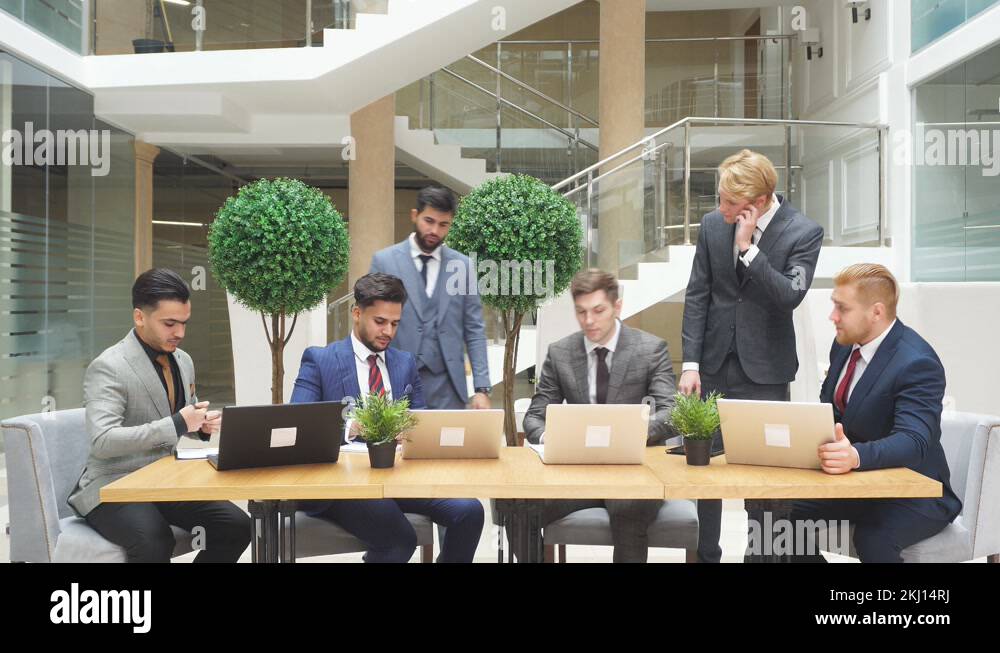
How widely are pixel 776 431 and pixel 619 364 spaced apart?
82 centimetres

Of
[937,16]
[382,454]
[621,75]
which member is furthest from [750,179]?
[621,75]

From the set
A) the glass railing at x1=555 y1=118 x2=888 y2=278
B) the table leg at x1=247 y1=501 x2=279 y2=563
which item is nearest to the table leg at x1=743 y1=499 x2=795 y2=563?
the table leg at x1=247 y1=501 x2=279 y2=563

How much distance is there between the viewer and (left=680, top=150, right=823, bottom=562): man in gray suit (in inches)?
121

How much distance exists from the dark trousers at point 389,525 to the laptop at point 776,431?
2.93ft

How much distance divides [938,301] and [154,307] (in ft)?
15.9

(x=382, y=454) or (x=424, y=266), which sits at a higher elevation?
(x=424, y=266)

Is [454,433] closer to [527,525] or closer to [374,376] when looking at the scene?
[527,525]

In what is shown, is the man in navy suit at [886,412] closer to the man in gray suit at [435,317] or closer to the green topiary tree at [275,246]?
the man in gray suit at [435,317]

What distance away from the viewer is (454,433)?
2623mm

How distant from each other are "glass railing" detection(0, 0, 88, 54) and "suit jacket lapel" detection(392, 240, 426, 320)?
459 cm

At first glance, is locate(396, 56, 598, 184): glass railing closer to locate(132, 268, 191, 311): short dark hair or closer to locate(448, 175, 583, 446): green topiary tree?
locate(448, 175, 583, 446): green topiary tree

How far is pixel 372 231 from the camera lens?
923 cm
